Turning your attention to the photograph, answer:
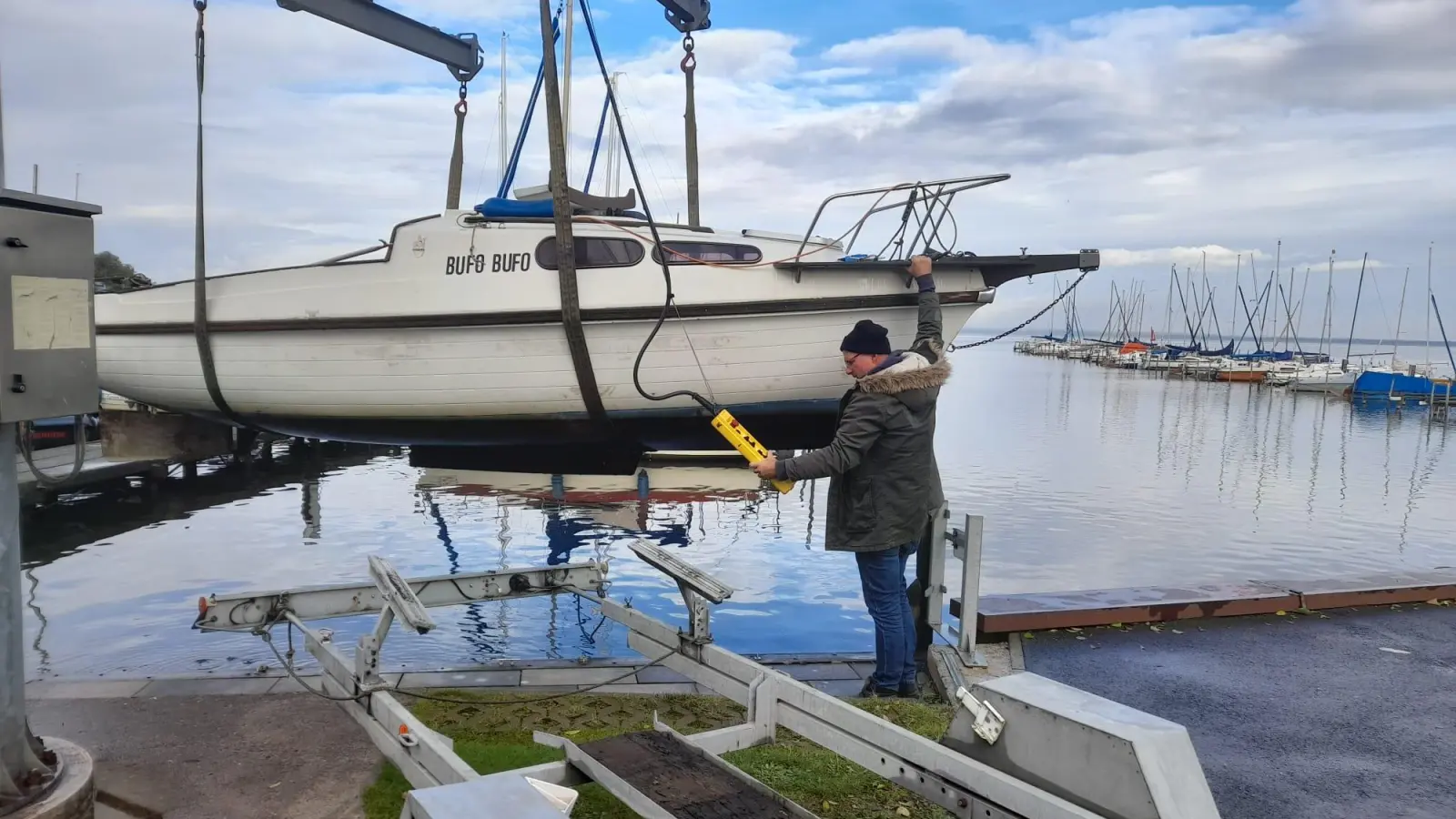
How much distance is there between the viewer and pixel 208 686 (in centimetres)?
438

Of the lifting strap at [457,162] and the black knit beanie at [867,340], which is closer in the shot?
the black knit beanie at [867,340]

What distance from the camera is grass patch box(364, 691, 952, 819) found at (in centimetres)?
331

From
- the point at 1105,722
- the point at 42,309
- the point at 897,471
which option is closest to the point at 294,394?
the point at 42,309

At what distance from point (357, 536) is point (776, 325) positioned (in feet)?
18.7

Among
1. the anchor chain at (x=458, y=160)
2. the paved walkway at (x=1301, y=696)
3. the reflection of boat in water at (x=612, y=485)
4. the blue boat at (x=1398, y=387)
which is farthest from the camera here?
the blue boat at (x=1398, y=387)

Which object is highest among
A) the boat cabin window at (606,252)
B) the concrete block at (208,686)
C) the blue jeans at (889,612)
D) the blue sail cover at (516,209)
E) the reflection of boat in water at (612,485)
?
the blue sail cover at (516,209)

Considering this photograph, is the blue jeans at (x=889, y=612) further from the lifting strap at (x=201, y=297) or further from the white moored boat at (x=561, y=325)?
the lifting strap at (x=201, y=297)

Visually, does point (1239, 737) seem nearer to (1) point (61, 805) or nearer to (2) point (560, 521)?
(1) point (61, 805)

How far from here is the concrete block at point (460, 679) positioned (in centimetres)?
461

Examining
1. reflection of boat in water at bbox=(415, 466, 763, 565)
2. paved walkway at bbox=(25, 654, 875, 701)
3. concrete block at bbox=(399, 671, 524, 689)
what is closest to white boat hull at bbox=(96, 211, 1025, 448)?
paved walkway at bbox=(25, 654, 875, 701)

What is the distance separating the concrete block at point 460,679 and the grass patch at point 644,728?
18 cm

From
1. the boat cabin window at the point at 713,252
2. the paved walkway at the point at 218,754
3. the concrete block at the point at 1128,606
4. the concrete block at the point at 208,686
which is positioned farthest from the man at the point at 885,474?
the concrete block at the point at 208,686

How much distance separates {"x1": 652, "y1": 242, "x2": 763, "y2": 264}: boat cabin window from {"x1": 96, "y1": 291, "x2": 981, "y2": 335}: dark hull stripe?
0.40 metres

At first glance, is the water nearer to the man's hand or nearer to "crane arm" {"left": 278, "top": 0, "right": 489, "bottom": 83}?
the man's hand
